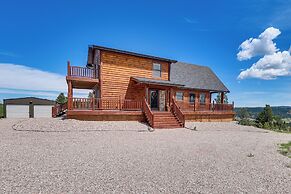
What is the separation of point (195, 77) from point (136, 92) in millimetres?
10007

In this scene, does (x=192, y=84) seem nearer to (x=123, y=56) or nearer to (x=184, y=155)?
(x=123, y=56)

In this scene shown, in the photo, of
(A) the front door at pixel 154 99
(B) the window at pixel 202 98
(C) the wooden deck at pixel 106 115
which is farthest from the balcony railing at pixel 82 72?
(B) the window at pixel 202 98

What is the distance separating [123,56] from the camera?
1619 centimetres

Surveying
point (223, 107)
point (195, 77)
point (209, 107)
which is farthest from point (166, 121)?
point (195, 77)

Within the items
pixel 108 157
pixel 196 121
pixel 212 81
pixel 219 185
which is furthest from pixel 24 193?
pixel 212 81

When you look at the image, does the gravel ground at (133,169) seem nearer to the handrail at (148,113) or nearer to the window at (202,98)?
the handrail at (148,113)

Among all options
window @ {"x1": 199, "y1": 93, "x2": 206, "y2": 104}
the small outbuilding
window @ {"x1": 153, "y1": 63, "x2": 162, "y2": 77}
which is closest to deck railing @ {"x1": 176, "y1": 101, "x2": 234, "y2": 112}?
window @ {"x1": 199, "y1": 93, "x2": 206, "y2": 104}

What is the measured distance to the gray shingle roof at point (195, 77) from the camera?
2089cm

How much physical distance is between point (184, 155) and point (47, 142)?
6039mm

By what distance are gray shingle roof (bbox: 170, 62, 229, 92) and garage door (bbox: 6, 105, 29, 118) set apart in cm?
2210

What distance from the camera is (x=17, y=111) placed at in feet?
80.5

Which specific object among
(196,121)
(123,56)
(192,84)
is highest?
(123,56)

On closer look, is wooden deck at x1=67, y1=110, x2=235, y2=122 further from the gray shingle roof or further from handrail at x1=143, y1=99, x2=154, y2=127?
the gray shingle roof

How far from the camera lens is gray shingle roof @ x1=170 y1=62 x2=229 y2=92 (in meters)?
20.9
